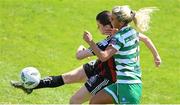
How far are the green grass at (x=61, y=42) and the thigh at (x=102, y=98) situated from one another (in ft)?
10.2

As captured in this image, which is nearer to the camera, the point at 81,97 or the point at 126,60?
the point at 126,60

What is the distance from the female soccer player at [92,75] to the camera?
9070 millimetres

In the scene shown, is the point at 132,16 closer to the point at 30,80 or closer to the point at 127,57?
the point at 127,57

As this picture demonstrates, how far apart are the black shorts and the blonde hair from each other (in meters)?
0.98

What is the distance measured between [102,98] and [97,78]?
647mm

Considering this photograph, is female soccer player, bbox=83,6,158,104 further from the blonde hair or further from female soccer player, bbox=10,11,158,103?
female soccer player, bbox=10,11,158,103

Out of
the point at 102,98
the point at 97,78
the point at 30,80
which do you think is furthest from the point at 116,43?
the point at 30,80

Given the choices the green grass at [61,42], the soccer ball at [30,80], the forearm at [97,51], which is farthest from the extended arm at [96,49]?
the green grass at [61,42]

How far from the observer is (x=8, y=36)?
17922 mm

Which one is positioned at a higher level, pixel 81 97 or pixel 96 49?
pixel 96 49

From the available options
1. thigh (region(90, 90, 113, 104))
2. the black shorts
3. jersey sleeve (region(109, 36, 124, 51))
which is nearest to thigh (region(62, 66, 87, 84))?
the black shorts

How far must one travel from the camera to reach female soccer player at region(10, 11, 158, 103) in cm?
907

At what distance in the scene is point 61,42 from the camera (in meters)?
17.8

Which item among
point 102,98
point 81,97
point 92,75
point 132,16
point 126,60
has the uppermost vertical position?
point 132,16
